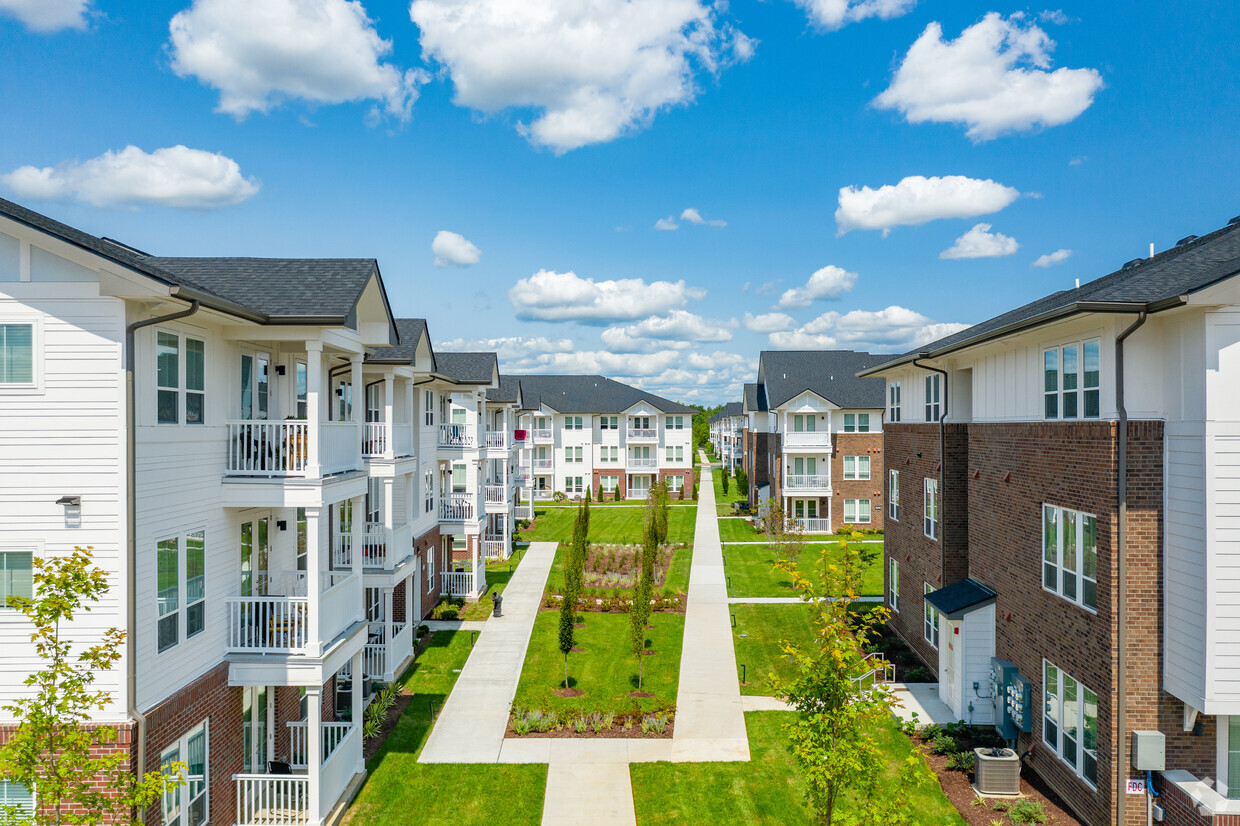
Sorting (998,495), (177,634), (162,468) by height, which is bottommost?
(177,634)

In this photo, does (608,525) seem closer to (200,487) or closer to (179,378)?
(200,487)

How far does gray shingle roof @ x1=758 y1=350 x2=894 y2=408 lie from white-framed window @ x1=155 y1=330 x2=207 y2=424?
120 ft

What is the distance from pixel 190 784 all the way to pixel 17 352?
662 cm

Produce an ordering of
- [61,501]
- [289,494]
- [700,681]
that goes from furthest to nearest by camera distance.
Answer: [700,681] → [289,494] → [61,501]

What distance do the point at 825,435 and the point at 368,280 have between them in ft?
114

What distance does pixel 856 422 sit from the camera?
148ft

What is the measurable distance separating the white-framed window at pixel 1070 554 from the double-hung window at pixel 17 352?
1561cm

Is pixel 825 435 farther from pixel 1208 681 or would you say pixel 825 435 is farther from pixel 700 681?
pixel 1208 681

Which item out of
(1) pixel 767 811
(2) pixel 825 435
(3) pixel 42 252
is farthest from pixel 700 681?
(2) pixel 825 435

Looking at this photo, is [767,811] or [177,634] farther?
[767,811]

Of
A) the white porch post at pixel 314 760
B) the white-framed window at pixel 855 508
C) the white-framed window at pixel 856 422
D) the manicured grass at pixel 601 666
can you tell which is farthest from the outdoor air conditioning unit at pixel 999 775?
the white-framed window at pixel 856 422

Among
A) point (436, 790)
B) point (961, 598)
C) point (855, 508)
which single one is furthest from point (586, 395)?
point (436, 790)

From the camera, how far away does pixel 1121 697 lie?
37.2 ft

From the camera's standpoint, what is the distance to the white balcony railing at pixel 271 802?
1244cm
